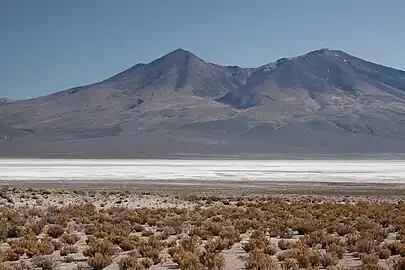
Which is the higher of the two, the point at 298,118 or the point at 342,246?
the point at 298,118

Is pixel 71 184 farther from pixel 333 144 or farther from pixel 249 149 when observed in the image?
pixel 333 144

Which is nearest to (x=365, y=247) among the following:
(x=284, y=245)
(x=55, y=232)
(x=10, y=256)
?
(x=284, y=245)

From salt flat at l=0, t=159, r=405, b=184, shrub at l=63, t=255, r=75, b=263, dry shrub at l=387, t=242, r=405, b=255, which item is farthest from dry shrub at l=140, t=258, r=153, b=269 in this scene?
salt flat at l=0, t=159, r=405, b=184

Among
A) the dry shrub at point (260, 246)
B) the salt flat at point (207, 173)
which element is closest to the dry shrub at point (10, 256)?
the dry shrub at point (260, 246)

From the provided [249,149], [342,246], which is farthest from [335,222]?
[249,149]

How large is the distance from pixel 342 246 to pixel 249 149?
414 feet

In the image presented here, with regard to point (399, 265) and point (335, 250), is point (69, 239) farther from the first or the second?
A: point (399, 265)

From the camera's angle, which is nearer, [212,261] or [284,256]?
[212,261]

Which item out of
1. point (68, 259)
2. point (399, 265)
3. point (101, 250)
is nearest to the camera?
point (399, 265)

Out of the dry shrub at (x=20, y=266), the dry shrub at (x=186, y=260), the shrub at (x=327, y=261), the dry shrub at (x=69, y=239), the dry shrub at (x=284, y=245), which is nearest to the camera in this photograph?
the dry shrub at (x=186, y=260)

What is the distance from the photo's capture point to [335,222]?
18672mm

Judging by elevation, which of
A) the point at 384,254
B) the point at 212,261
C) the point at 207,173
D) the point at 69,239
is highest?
the point at 207,173

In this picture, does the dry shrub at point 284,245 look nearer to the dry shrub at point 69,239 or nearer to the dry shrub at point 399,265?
the dry shrub at point 399,265

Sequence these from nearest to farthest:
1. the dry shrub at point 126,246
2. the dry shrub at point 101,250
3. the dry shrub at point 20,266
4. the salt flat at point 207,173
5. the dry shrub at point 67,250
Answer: the dry shrub at point 20,266 → the dry shrub at point 101,250 → the dry shrub at point 67,250 → the dry shrub at point 126,246 → the salt flat at point 207,173
